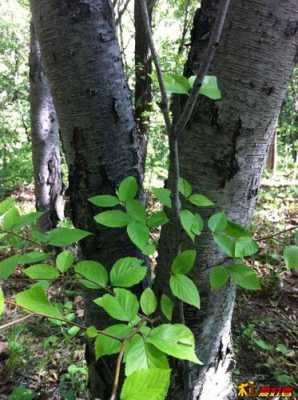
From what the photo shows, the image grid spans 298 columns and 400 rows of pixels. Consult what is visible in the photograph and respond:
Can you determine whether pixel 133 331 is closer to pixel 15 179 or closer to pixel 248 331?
pixel 248 331

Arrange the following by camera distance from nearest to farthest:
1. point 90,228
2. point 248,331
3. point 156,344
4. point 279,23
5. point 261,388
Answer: point 156,344 < point 279,23 < point 90,228 < point 261,388 < point 248,331

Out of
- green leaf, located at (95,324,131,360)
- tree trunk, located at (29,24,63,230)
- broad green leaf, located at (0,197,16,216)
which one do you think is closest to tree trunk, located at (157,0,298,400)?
green leaf, located at (95,324,131,360)

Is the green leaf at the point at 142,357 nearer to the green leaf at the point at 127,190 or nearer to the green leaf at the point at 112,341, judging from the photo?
the green leaf at the point at 112,341

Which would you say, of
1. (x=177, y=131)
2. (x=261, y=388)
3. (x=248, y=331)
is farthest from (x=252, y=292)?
(x=177, y=131)

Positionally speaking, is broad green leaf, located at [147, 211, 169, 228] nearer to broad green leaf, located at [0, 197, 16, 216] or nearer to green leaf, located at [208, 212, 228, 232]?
green leaf, located at [208, 212, 228, 232]

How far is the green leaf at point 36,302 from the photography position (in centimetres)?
54

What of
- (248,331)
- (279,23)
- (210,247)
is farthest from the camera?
(248,331)

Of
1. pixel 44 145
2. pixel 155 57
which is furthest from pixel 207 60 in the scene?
pixel 44 145

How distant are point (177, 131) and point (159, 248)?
0.46 meters

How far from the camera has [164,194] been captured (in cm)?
80

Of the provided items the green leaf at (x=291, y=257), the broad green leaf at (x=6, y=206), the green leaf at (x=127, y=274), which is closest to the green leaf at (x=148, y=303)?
the green leaf at (x=127, y=274)

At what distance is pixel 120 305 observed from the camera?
619 mm

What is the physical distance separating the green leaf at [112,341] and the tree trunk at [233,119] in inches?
10.3

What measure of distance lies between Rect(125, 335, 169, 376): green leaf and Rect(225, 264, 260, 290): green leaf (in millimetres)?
283
